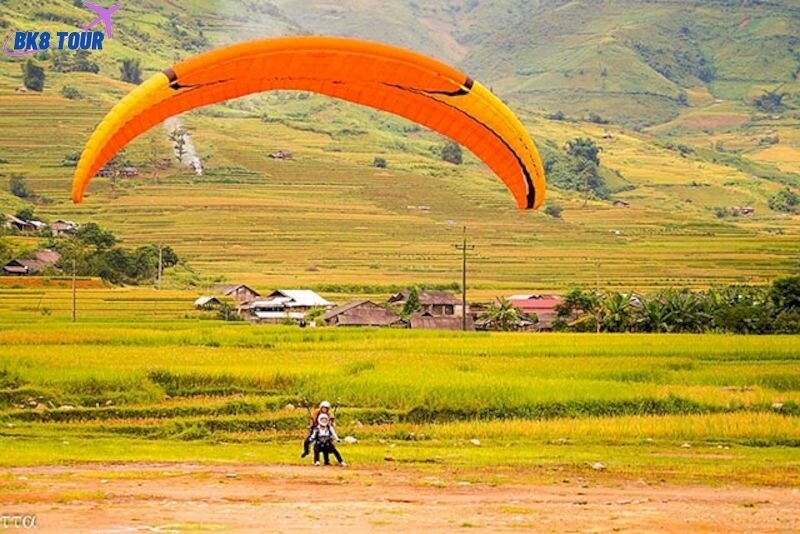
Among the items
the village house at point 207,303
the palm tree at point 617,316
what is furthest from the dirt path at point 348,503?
the village house at point 207,303

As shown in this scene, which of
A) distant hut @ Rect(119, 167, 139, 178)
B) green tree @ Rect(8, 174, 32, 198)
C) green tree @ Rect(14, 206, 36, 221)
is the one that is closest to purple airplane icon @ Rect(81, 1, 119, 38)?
distant hut @ Rect(119, 167, 139, 178)

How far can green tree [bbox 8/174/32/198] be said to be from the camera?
3595 inches

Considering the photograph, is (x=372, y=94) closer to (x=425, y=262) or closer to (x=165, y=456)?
(x=165, y=456)

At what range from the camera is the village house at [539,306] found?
57031 mm

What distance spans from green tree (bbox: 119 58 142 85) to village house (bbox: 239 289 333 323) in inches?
3367

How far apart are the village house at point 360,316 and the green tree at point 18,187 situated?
135ft

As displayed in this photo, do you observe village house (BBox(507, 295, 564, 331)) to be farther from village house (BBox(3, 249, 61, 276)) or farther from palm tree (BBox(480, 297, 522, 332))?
village house (BBox(3, 249, 61, 276))

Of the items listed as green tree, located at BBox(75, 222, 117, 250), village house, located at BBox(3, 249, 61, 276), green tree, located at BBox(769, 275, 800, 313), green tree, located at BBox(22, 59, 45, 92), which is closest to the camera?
green tree, located at BBox(769, 275, 800, 313)

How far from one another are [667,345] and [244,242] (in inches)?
2128

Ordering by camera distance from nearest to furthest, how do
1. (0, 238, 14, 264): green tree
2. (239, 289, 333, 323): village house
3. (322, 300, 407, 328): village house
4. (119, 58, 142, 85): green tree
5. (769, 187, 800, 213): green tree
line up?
(322, 300, 407, 328): village house
(239, 289, 333, 323): village house
(0, 238, 14, 264): green tree
(769, 187, 800, 213): green tree
(119, 58, 142, 85): green tree

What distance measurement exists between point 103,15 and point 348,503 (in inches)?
6536

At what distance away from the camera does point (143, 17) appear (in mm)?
178875

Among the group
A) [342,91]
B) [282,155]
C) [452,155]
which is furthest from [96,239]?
[452,155]

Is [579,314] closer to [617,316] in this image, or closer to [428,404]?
[617,316]
